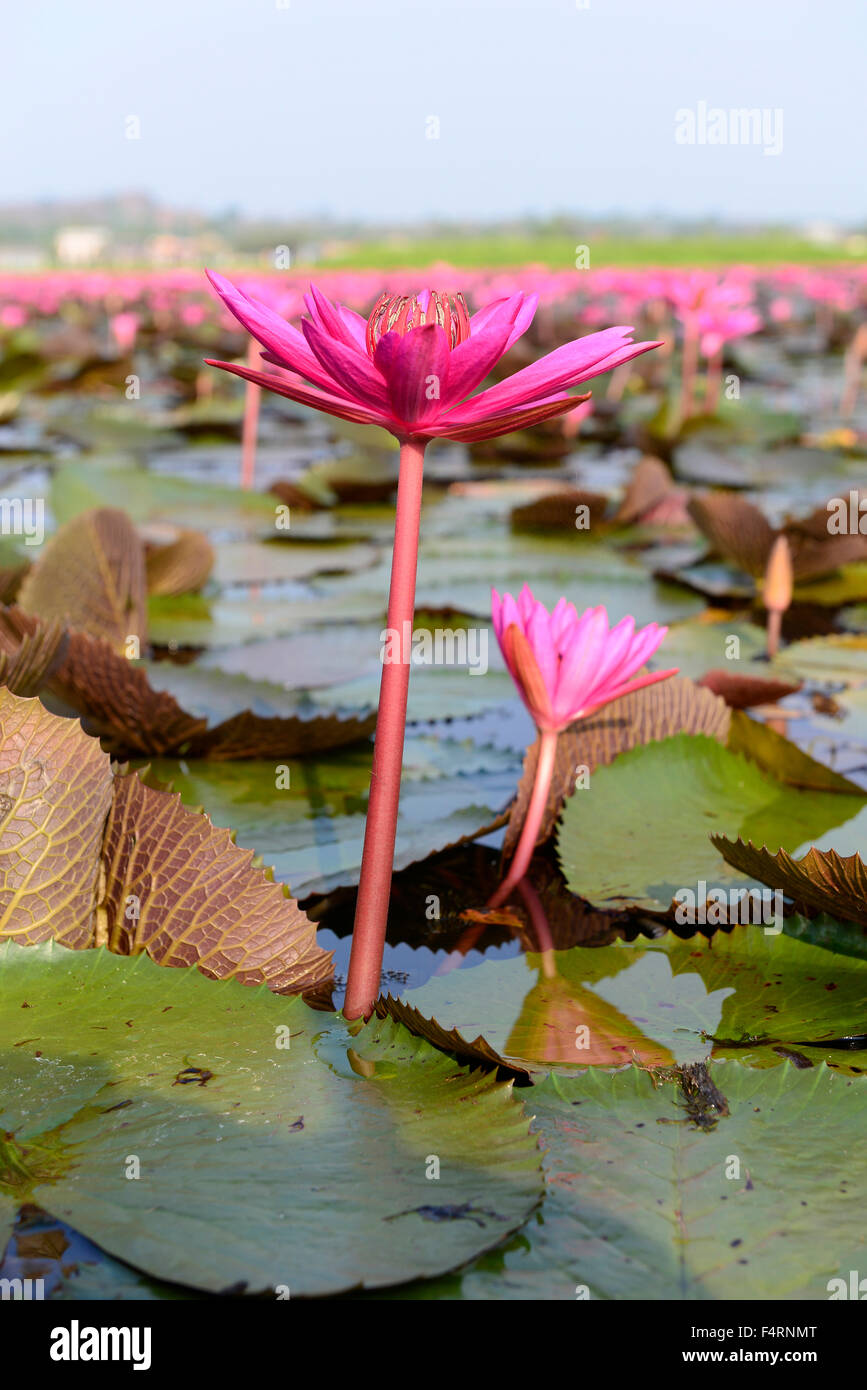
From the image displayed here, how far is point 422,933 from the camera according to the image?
4.29 feet

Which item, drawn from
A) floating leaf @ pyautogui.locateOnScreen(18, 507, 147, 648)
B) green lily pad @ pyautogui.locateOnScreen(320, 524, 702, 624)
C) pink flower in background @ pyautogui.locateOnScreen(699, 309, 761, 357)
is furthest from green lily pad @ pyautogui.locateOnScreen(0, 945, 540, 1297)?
pink flower in background @ pyautogui.locateOnScreen(699, 309, 761, 357)

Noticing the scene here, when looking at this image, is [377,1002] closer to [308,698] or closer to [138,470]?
[308,698]

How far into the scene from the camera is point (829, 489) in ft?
14.3

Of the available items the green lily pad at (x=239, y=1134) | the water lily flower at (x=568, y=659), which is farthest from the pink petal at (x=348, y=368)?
the green lily pad at (x=239, y=1134)

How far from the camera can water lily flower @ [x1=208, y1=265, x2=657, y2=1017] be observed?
0.78 metres

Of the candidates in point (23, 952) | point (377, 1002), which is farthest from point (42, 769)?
point (377, 1002)

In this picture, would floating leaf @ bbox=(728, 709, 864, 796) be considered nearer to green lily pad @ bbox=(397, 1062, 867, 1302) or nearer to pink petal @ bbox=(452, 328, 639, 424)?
green lily pad @ bbox=(397, 1062, 867, 1302)

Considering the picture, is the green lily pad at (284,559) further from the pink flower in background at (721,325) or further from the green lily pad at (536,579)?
the pink flower in background at (721,325)

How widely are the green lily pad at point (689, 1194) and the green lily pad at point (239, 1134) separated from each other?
0.04 metres

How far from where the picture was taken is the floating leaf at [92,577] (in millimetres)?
1913

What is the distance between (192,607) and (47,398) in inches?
210

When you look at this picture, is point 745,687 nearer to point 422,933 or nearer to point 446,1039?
point 422,933

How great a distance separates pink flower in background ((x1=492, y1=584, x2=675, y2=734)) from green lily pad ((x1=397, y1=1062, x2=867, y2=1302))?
403mm

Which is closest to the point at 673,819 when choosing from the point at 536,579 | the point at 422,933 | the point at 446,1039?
the point at 422,933
